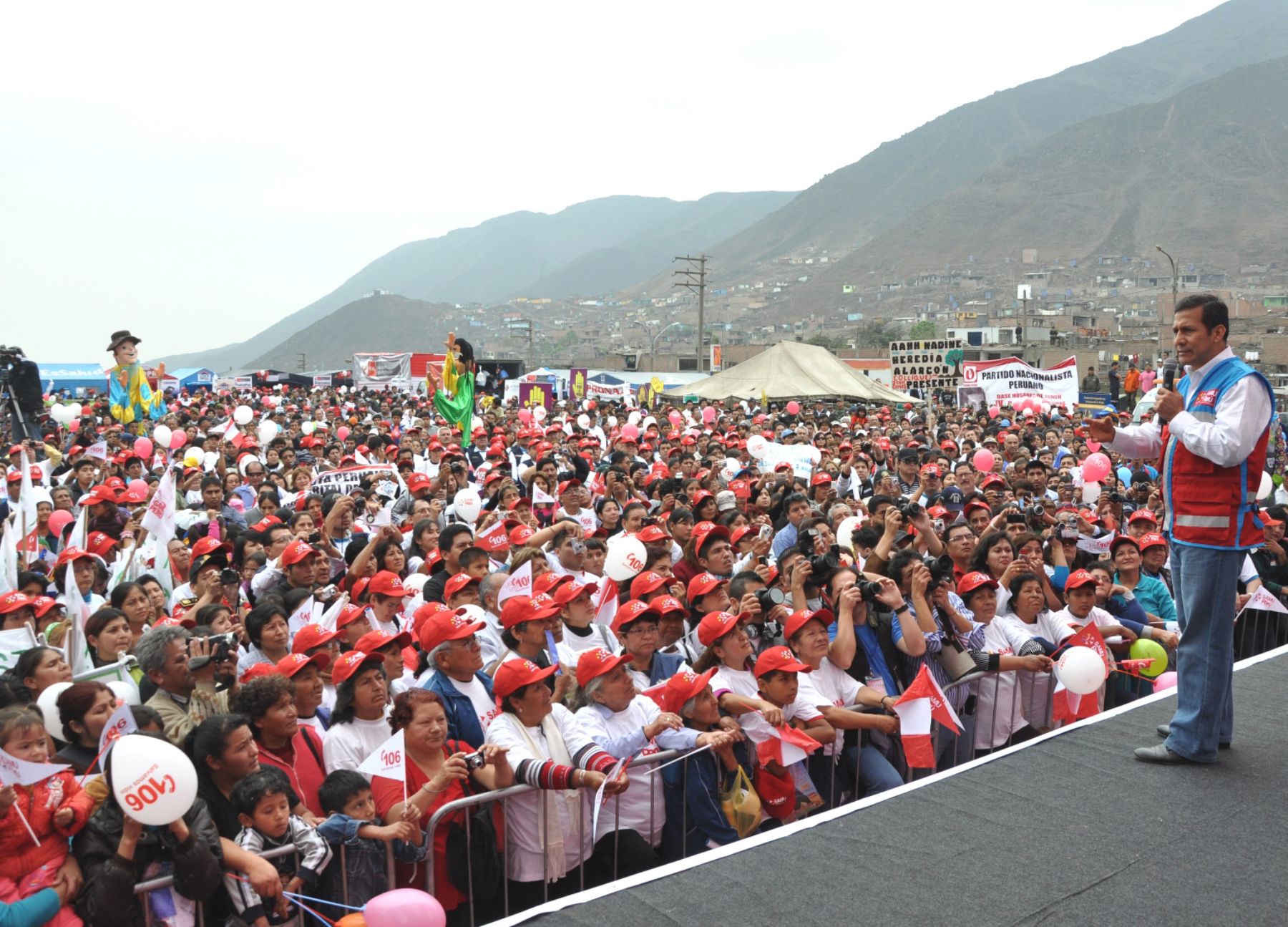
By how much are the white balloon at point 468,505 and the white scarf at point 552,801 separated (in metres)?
5.87

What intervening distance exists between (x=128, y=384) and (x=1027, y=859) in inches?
607

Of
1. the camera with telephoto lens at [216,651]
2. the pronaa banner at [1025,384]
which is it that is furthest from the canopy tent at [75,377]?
the camera with telephoto lens at [216,651]

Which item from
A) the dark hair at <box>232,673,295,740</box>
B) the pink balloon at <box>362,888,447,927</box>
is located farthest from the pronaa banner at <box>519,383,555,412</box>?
the pink balloon at <box>362,888,447,927</box>

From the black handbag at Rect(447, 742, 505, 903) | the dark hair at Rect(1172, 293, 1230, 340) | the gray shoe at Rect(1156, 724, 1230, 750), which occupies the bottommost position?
the black handbag at Rect(447, 742, 505, 903)

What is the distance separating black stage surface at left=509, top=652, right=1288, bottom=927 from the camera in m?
2.92

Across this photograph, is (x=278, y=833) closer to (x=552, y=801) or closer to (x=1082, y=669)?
(x=552, y=801)

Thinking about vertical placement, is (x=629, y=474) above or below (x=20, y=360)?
below

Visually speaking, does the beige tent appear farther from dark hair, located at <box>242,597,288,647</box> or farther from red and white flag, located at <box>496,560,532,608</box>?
dark hair, located at <box>242,597,288,647</box>

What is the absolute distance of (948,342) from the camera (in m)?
73.6

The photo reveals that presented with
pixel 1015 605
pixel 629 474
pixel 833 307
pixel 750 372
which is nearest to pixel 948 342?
pixel 750 372

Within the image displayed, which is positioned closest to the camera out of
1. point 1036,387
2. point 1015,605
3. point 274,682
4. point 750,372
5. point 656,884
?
point 656,884

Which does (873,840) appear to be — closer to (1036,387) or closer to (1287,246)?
(1036,387)

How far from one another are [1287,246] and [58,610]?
608 feet

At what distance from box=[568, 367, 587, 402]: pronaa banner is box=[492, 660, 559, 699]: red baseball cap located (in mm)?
27069
